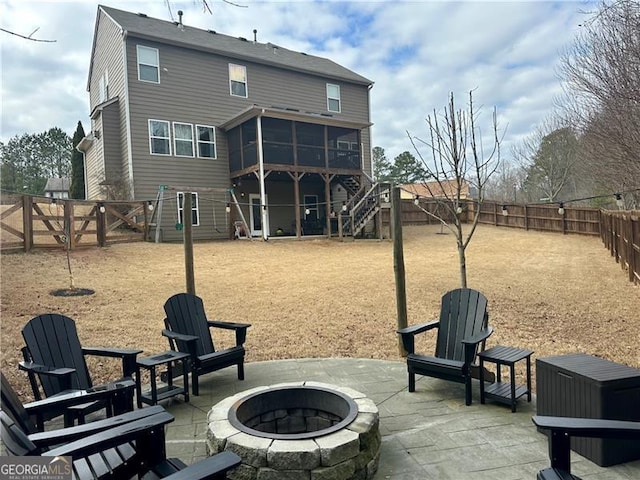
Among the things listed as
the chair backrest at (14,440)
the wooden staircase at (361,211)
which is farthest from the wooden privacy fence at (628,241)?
the chair backrest at (14,440)

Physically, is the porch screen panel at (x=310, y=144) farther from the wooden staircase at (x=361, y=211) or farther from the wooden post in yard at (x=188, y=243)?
the wooden post in yard at (x=188, y=243)

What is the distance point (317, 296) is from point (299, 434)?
527 centimetres

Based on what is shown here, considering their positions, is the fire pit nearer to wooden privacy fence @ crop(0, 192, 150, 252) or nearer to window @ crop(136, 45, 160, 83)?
wooden privacy fence @ crop(0, 192, 150, 252)

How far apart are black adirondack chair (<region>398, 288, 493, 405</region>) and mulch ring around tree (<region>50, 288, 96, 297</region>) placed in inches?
250

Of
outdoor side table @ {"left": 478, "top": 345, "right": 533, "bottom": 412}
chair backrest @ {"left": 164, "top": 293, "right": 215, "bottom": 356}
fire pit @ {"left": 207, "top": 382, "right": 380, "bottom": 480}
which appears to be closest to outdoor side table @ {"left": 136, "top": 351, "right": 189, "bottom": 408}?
chair backrest @ {"left": 164, "top": 293, "right": 215, "bottom": 356}

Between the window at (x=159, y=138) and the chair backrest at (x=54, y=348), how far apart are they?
42.0 ft

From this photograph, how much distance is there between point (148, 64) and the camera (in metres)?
14.8

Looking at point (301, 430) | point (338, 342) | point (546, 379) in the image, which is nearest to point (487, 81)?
point (338, 342)

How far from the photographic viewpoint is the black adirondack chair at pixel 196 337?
3598 millimetres

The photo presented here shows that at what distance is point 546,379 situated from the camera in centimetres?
280

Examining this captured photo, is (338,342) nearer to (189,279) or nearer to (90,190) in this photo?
(189,279)

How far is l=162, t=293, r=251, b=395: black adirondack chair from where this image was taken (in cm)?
360

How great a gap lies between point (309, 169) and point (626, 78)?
1093 centimetres

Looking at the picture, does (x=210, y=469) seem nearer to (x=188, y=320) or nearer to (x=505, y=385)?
(x=188, y=320)
